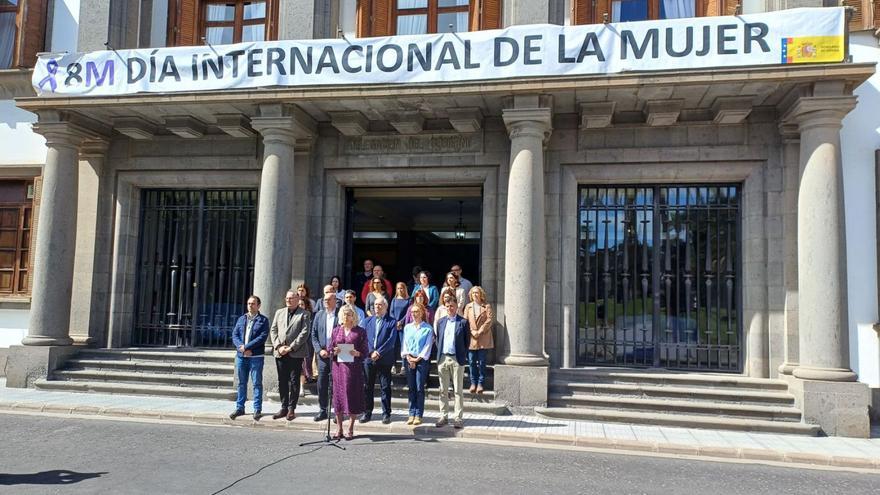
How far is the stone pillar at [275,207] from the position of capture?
10.4 metres

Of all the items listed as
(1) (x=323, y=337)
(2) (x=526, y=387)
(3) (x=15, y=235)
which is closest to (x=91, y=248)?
(3) (x=15, y=235)

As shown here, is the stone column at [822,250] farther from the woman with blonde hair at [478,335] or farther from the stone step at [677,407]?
the woman with blonde hair at [478,335]

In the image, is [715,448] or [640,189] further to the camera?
[640,189]

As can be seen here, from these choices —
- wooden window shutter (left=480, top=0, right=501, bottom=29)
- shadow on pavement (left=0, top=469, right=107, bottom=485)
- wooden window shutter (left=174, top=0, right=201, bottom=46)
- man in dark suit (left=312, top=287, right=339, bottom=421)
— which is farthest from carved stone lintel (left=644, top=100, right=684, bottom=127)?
wooden window shutter (left=174, top=0, right=201, bottom=46)

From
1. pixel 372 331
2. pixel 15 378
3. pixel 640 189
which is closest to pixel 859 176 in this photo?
pixel 640 189

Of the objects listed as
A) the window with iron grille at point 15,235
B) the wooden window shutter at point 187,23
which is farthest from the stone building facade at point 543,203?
the wooden window shutter at point 187,23

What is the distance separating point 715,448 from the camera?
7559 millimetres

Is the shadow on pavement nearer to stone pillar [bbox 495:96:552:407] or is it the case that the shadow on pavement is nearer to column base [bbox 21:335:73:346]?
stone pillar [bbox 495:96:552:407]

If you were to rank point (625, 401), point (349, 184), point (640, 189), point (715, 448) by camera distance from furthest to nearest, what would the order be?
point (349, 184) < point (640, 189) < point (625, 401) < point (715, 448)

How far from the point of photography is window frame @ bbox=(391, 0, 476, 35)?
11.9 meters

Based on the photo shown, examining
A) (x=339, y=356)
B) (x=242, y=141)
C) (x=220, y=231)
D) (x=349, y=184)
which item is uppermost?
(x=242, y=141)

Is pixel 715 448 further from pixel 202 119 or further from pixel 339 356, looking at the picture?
pixel 202 119

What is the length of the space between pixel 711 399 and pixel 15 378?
464 inches

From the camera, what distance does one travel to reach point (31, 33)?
42.0 feet
